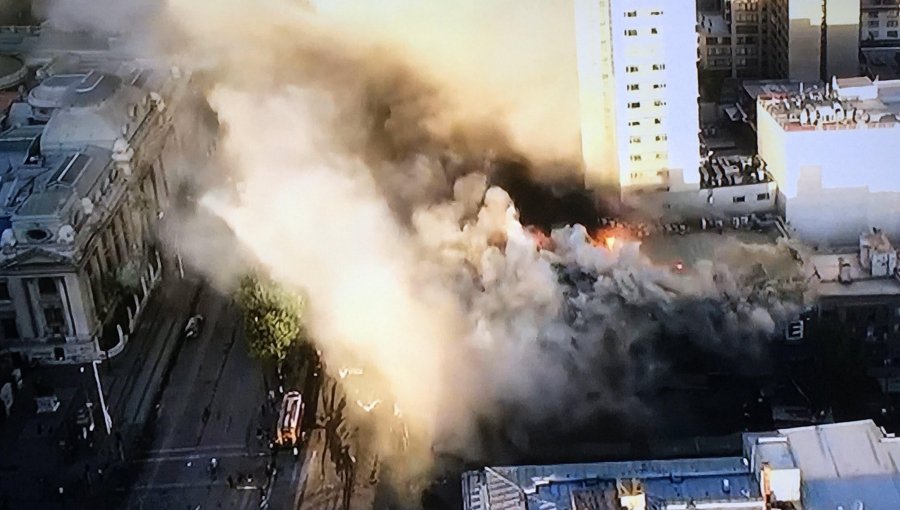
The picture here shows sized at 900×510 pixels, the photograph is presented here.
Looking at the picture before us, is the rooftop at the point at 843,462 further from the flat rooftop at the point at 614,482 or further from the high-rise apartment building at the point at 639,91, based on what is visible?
the high-rise apartment building at the point at 639,91

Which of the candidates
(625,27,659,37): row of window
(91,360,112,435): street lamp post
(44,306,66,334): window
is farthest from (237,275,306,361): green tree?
(625,27,659,37): row of window

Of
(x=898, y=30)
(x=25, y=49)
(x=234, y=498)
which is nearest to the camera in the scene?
(x=234, y=498)

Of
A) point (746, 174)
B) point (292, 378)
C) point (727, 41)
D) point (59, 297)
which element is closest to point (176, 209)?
point (59, 297)

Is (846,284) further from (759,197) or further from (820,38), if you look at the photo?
(820,38)

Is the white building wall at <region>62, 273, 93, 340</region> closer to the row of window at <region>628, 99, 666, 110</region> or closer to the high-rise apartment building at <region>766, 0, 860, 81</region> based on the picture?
the row of window at <region>628, 99, 666, 110</region>

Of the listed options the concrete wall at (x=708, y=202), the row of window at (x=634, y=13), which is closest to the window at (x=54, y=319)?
the concrete wall at (x=708, y=202)

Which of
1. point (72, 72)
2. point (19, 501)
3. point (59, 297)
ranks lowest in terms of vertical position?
point (19, 501)

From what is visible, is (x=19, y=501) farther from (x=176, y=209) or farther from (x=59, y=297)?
(x=176, y=209)

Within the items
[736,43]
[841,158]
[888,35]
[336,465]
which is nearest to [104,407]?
[336,465]
